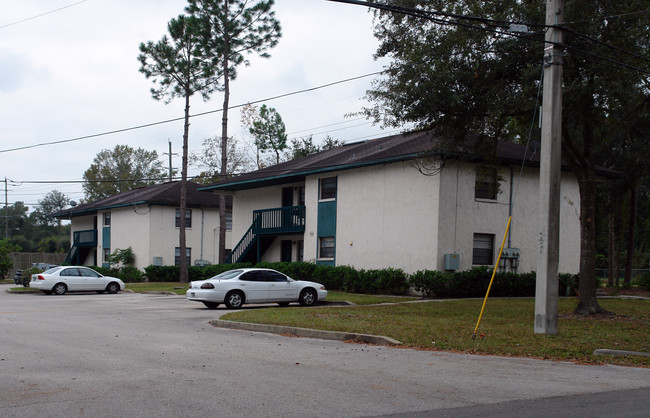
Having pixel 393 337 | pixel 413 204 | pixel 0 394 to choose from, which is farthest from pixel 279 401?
pixel 413 204

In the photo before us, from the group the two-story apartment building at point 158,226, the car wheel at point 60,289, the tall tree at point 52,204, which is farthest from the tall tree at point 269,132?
the tall tree at point 52,204

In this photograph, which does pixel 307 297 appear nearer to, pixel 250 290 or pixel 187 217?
pixel 250 290

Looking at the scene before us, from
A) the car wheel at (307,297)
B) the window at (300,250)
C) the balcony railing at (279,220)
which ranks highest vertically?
the balcony railing at (279,220)

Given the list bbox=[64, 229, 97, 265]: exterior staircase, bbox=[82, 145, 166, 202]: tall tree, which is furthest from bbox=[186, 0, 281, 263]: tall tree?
bbox=[82, 145, 166, 202]: tall tree

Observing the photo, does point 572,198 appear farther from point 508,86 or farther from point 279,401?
point 279,401

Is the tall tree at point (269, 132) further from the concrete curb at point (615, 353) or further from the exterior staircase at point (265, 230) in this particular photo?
the concrete curb at point (615, 353)

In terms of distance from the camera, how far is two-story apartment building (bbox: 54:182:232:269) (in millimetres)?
45656

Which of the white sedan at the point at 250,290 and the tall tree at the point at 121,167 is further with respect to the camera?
the tall tree at the point at 121,167

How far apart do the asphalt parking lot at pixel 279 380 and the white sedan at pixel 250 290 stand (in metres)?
7.36

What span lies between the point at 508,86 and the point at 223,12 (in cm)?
2322

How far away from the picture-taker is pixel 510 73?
18.5 meters

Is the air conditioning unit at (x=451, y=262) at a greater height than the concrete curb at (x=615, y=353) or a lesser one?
greater

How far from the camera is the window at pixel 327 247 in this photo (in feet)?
103

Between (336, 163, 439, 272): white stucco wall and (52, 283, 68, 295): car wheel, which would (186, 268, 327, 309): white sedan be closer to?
(336, 163, 439, 272): white stucco wall
